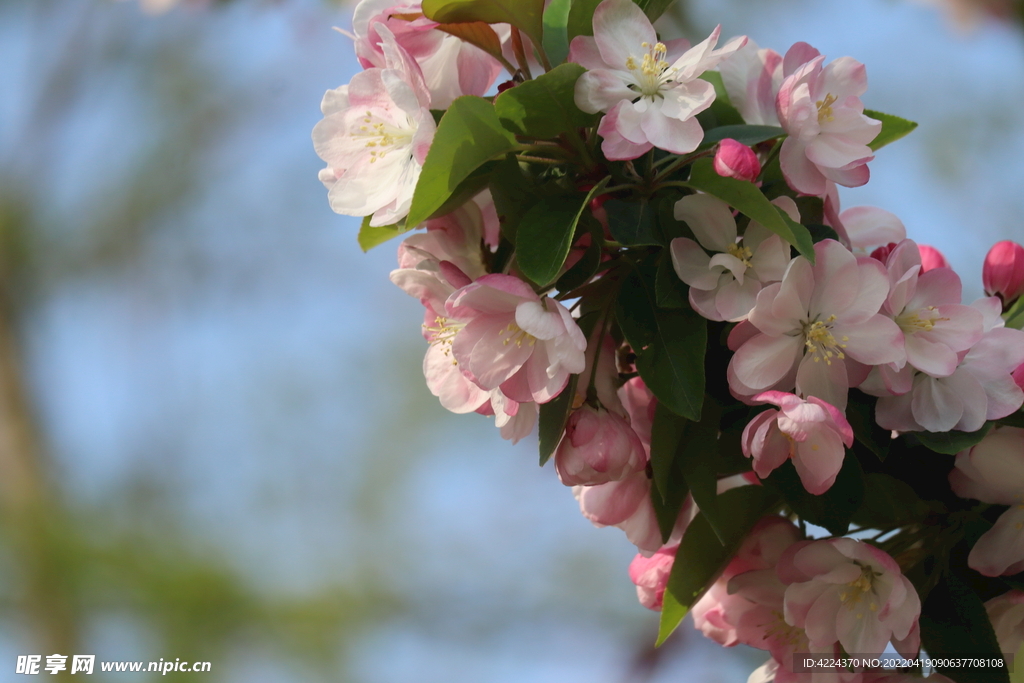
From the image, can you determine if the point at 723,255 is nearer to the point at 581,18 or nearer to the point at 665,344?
the point at 665,344

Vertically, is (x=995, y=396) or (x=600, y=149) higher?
(x=600, y=149)

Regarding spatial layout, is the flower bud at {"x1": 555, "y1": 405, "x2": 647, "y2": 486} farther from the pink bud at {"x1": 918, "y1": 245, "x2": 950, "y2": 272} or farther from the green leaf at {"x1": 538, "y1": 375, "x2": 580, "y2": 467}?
the pink bud at {"x1": 918, "y1": 245, "x2": 950, "y2": 272}

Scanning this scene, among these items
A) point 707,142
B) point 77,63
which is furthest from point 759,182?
point 77,63

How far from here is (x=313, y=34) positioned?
226 cm

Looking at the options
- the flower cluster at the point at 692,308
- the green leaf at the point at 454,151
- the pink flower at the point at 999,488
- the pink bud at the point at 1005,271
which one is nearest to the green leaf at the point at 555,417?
the flower cluster at the point at 692,308

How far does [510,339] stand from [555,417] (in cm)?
6

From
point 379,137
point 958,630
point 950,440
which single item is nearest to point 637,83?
point 379,137

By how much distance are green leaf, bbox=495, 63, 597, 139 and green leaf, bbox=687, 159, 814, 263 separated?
0.07 meters

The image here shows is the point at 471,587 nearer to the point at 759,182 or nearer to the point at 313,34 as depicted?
the point at 313,34

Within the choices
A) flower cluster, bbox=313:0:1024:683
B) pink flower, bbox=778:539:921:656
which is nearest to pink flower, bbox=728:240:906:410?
flower cluster, bbox=313:0:1024:683

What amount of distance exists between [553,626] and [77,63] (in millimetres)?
2243

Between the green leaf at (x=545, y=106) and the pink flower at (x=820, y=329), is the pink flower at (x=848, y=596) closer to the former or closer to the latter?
the pink flower at (x=820, y=329)

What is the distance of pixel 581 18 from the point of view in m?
0.44

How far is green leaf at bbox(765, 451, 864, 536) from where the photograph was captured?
1.50 ft
